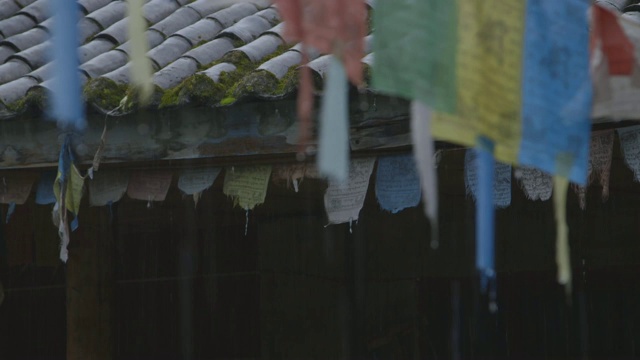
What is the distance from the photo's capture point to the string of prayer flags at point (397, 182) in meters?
6.08

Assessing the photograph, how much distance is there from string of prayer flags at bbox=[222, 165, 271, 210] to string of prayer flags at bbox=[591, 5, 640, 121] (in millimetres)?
2109

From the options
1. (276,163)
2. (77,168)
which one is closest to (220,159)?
(276,163)

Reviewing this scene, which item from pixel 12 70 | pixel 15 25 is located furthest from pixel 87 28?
pixel 12 70

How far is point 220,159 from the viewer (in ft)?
20.1

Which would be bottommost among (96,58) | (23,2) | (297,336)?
(297,336)

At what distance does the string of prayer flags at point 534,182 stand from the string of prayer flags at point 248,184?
53.0 inches

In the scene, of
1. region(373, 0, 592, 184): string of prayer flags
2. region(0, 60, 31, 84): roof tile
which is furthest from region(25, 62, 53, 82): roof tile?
region(373, 0, 592, 184): string of prayer flags

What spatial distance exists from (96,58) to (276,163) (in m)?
1.44

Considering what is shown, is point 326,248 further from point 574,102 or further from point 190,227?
point 574,102

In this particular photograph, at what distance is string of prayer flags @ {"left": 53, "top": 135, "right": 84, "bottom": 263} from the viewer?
→ 20.4 feet

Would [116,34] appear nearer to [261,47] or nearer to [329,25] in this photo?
[261,47]

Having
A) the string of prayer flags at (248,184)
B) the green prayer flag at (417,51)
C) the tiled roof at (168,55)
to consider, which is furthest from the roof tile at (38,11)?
the green prayer flag at (417,51)

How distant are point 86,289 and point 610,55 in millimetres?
3902

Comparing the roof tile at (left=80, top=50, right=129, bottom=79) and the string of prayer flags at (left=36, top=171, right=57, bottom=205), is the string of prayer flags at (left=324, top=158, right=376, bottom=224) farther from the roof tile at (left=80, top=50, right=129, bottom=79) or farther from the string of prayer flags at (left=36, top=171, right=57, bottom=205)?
the string of prayer flags at (left=36, top=171, right=57, bottom=205)
